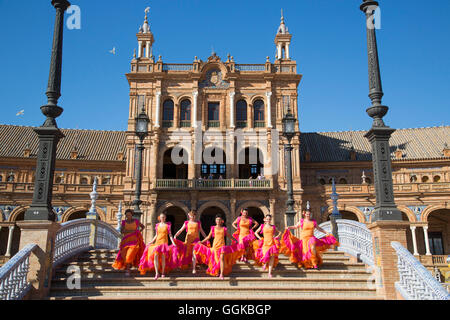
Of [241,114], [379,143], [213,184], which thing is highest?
[241,114]

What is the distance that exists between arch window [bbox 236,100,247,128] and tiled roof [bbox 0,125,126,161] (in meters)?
12.8

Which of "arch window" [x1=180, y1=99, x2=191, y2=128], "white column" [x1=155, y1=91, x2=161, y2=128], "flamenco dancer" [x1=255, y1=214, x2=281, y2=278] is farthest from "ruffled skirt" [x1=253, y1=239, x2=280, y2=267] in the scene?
"arch window" [x1=180, y1=99, x2=191, y2=128]

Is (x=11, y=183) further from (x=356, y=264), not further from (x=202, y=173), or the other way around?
(x=356, y=264)

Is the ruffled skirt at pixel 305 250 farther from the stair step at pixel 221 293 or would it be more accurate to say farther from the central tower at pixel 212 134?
the central tower at pixel 212 134

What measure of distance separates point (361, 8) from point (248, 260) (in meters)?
6.70

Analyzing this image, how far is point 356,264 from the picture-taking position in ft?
31.0

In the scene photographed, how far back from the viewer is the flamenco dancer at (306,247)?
9.41 metres

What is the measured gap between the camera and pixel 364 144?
130ft

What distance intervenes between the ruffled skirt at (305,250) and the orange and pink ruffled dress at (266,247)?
42 cm

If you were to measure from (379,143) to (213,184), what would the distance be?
2209 cm

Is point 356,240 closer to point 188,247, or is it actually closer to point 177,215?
point 188,247

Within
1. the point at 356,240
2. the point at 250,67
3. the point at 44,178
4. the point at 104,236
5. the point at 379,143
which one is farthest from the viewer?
the point at 250,67

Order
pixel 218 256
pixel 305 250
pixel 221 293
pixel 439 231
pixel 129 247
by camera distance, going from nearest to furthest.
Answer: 1. pixel 221 293
2. pixel 218 256
3. pixel 129 247
4. pixel 305 250
5. pixel 439 231

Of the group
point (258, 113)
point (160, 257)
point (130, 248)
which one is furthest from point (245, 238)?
point (258, 113)
